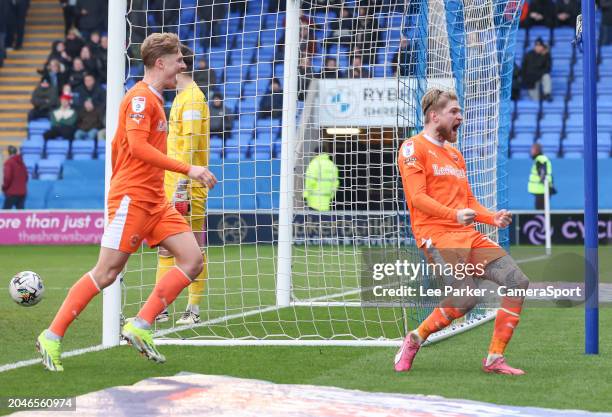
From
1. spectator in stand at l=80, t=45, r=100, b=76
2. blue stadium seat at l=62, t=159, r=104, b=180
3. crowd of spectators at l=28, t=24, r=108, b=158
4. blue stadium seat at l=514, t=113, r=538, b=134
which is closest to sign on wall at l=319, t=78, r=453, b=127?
blue stadium seat at l=62, t=159, r=104, b=180

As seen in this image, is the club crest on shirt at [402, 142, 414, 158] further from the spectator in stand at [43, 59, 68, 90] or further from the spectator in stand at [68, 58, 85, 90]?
the spectator in stand at [43, 59, 68, 90]

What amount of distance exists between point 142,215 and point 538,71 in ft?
70.6

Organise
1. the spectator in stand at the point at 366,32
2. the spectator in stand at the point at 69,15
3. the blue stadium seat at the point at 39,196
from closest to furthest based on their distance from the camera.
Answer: the spectator in stand at the point at 366,32
the blue stadium seat at the point at 39,196
the spectator in stand at the point at 69,15

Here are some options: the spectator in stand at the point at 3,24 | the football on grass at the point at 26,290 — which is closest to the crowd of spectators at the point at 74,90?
the spectator in stand at the point at 3,24

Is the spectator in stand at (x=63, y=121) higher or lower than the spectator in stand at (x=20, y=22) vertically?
lower

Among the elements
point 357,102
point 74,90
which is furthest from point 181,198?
point 74,90

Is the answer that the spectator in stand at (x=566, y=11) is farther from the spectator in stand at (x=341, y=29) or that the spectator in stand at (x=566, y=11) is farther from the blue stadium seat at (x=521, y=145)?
the spectator in stand at (x=341, y=29)

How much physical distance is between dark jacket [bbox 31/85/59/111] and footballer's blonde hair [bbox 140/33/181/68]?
71.9ft

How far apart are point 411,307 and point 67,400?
3747 mm

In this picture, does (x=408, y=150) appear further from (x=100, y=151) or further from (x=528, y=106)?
(x=528, y=106)

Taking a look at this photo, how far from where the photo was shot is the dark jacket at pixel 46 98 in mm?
28734

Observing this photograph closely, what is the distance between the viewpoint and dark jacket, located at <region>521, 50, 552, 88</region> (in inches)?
1077

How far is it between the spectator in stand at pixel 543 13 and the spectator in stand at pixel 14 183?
13135 mm

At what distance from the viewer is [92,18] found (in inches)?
1240
